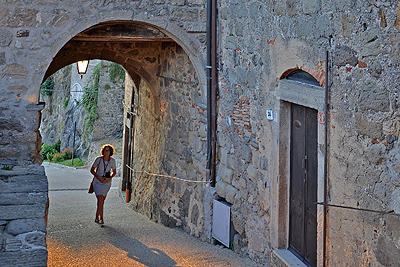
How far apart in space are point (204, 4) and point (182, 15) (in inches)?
12.0

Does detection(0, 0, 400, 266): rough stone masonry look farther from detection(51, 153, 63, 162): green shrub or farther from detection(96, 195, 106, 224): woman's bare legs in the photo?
detection(51, 153, 63, 162): green shrub

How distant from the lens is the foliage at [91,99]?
18188 millimetres

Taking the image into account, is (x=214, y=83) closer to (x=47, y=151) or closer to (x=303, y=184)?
(x=303, y=184)

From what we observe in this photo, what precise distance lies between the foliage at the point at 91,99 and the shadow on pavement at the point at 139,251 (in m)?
11.7

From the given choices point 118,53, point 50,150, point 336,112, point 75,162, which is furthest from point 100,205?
point 50,150

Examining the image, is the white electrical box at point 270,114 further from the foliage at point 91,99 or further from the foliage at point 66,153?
the foliage at point 66,153

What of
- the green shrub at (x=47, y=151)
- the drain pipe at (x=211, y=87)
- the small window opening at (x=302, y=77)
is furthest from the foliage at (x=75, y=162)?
the small window opening at (x=302, y=77)

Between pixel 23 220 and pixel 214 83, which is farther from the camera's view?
pixel 214 83

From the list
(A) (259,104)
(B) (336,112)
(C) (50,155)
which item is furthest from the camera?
(C) (50,155)

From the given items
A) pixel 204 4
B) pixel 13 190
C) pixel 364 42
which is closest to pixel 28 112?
pixel 13 190

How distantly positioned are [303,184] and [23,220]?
2335 millimetres

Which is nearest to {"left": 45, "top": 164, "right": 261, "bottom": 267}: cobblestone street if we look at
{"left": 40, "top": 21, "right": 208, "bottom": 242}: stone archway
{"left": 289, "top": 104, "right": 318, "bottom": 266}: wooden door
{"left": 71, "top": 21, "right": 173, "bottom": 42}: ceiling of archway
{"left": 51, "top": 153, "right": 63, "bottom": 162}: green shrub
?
{"left": 40, "top": 21, "right": 208, "bottom": 242}: stone archway

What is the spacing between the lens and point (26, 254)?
9.40 feet

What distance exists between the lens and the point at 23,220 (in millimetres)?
3371
